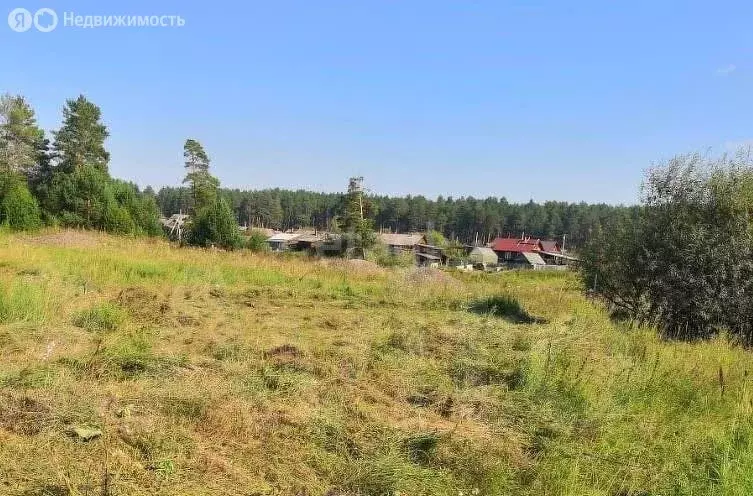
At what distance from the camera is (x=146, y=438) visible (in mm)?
3248

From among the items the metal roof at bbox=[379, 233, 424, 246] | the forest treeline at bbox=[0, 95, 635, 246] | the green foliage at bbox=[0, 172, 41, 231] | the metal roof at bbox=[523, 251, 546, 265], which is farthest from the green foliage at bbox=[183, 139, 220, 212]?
the metal roof at bbox=[523, 251, 546, 265]

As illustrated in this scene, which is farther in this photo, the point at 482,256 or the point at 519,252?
the point at 519,252

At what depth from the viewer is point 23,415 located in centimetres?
336

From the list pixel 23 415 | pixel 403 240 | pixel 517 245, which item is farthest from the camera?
pixel 517 245

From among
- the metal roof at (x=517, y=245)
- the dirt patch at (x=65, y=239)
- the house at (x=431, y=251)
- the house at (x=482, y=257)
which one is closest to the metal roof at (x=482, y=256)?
the house at (x=482, y=257)

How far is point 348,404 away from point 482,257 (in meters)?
60.7

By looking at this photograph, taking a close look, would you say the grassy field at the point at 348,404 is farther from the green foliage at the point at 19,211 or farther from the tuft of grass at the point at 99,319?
the green foliage at the point at 19,211

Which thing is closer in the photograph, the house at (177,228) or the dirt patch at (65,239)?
the dirt patch at (65,239)

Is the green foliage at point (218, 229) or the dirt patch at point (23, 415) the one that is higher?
the green foliage at point (218, 229)

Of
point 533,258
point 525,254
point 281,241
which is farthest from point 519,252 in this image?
point 281,241

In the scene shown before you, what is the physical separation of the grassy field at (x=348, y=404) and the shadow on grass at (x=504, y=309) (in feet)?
2.93

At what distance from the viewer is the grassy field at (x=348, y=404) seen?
3.10 meters

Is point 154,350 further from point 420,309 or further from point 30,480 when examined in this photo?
point 420,309

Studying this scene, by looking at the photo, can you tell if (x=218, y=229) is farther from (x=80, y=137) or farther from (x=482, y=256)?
(x=482, y=256)
